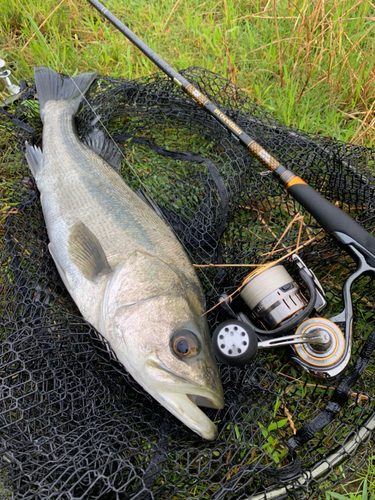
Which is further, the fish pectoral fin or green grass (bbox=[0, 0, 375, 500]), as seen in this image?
green grass (bbox=[0, 0, 375, 500])

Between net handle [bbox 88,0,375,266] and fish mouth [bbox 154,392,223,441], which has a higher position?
net handle [bbox 88,0,375,266]

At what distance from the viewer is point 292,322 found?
2.30 m

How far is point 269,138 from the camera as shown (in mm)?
2977

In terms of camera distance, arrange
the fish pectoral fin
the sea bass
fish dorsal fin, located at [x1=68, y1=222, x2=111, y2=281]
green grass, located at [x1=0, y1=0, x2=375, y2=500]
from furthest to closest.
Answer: green grass, located at [x1=0, y1=0, x2=375, y2=500] < the fish pectoral fin < fish dorsal fin, located at [x1=68, y1=222, x2=111, y2=281] < the sea bass

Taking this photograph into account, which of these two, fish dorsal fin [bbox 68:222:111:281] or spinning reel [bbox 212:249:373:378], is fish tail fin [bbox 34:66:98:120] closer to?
fish dorsal fin [bbox 68:222:111:281]

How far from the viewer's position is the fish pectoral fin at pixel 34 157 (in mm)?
3018

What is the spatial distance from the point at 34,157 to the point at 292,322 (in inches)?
85.8

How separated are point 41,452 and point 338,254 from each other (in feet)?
6.88

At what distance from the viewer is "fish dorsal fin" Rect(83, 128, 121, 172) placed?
3.16 metres

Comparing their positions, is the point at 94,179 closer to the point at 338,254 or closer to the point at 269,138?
the point at 269,138

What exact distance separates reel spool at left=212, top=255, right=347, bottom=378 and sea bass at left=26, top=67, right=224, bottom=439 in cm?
22

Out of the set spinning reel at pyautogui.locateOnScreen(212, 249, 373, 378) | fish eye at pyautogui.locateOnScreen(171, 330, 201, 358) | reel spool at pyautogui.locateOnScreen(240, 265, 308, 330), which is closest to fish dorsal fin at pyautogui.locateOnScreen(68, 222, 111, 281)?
fish eye at pyautogui.locateOnScreen(171, 330, 201, 358)

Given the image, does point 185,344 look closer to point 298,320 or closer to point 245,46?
point 298,320

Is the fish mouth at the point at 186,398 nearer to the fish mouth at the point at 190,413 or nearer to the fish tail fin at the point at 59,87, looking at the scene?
the fish mouth at the point at 190,413
